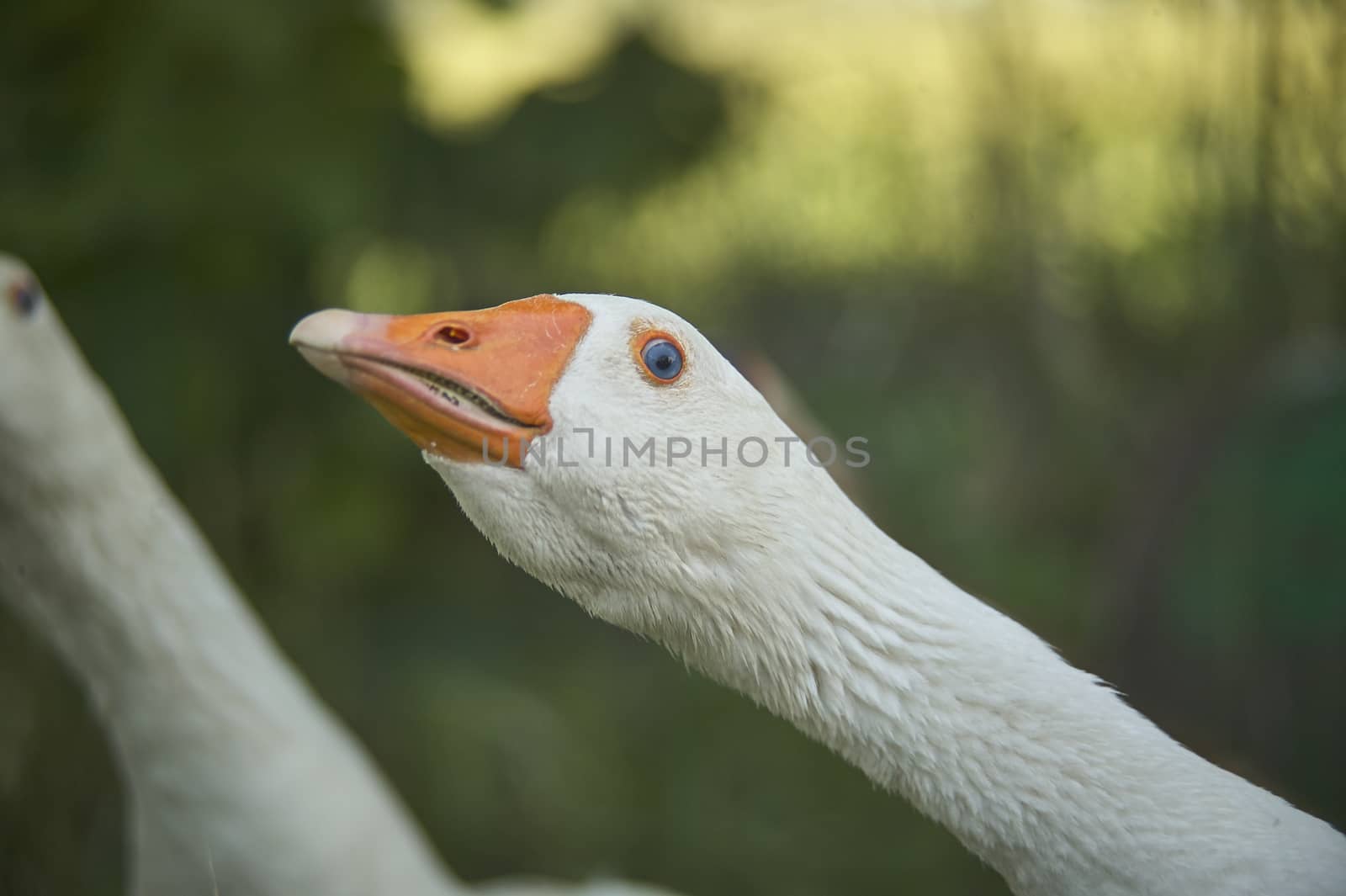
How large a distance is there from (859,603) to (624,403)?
0.26 m

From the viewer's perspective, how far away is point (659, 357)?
2.56ft

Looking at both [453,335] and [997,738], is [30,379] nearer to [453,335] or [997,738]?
[453,335]

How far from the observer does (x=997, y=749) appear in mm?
795

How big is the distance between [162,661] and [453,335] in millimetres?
812

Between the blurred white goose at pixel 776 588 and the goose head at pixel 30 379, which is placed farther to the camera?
the goose head at pixel 30 379

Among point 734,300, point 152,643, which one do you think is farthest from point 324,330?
point 734,300

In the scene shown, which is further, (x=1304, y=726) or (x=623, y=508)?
(x=1304, y=726)

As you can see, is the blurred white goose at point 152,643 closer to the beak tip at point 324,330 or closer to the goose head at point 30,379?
the goose head at point 30,379

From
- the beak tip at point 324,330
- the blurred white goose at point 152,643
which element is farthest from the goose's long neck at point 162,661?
the beak tip at point 324,330

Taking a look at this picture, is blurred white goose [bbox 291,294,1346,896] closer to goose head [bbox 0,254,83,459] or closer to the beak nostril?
the beak nostril

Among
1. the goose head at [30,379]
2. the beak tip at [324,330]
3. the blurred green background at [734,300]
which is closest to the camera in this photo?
the beak tip at [324,330]

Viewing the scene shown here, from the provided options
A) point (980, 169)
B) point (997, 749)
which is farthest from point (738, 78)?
point (997, 749)

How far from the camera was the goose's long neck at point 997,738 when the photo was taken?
78cm

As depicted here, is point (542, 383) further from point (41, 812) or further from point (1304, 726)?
point (1304, 726)
